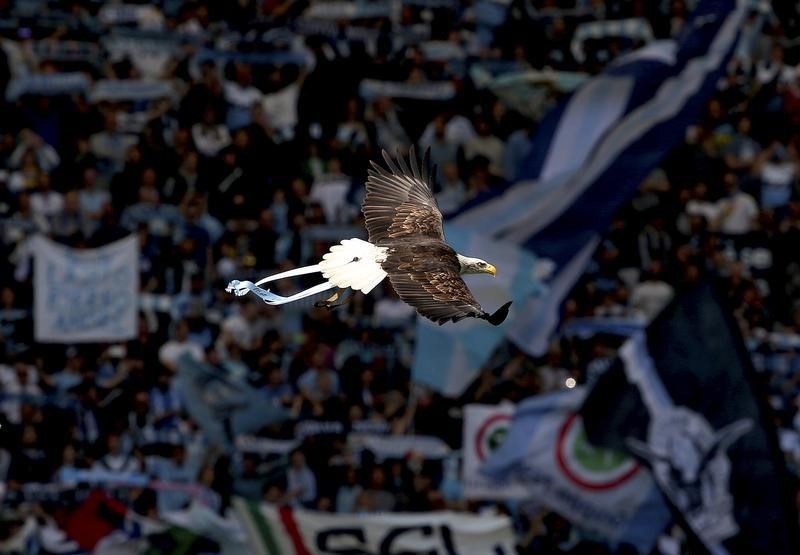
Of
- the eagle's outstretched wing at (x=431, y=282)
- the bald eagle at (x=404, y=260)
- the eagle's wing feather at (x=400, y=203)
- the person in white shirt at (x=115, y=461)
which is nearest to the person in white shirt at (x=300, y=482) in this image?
the person in white shirt at (x=115, y=461)

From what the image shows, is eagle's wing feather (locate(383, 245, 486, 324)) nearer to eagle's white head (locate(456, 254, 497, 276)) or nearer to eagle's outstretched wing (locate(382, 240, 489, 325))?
eagle's outstretched wing (locate(382, 240, 489, 325))

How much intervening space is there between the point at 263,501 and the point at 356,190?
179 inches

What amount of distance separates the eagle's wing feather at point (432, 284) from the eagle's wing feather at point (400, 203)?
86 centimetres

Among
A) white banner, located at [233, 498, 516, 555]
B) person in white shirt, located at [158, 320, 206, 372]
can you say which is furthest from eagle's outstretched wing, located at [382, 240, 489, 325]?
person in white shirt, located at [158, 320, 206, 372]

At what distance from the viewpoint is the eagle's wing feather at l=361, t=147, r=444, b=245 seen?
49.5 feet

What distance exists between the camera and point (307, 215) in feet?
79.5

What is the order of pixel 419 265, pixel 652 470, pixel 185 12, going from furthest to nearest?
1. pixel 185 12
2. pixel 652 470
3. pixel 419 265

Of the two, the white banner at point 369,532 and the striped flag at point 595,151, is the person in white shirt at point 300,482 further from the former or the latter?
the striped flag at point 595,151

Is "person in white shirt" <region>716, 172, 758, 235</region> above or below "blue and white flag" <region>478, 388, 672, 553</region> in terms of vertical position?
above

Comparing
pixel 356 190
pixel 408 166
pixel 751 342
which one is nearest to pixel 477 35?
pixel 356 190

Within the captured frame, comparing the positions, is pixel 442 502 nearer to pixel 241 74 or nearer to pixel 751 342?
pixel 751 342

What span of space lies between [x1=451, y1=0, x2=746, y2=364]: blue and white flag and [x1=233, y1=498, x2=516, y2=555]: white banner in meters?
2.61

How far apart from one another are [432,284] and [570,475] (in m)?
9.89

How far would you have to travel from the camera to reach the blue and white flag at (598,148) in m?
23.2
